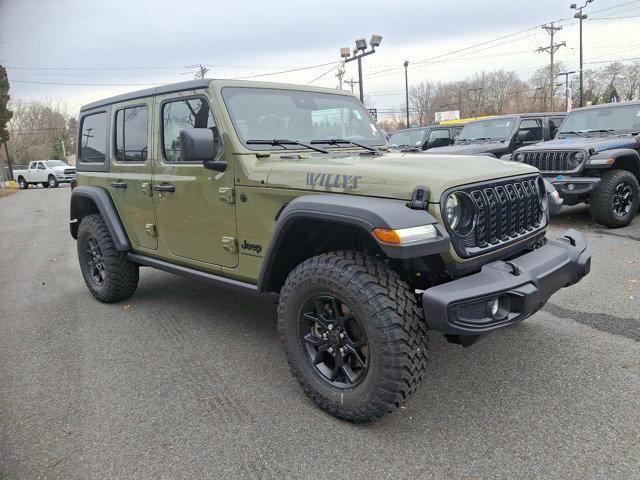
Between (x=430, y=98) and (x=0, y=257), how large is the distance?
235ft

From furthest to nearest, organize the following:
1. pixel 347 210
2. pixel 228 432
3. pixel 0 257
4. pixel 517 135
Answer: pixel 517 135, pixel 0 257, pixel 228 432, pixel 347 210

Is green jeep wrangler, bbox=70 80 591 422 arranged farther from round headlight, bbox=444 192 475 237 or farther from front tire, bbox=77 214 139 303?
front tire, bbox=77 214 139 303

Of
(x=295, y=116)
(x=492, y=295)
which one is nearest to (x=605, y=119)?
(x=295, y=116)

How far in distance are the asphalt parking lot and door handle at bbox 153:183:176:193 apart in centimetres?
121

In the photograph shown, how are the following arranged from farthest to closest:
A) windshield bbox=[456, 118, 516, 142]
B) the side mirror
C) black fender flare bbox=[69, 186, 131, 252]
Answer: windshield bbox=[456, 118, 516, 142] < black fender flare bbox=[69, 186, 131, 252] < the side mirror

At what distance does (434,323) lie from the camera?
2.33m

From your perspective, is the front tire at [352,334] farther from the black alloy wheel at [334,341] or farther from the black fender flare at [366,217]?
the black fender flare at [366,217]

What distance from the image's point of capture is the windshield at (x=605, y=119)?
8250 millimetres

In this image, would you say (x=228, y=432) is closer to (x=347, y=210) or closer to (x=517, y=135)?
(x=347, y=210)

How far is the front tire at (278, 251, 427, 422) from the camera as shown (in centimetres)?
242

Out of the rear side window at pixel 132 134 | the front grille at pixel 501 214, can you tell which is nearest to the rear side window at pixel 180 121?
the rear side window at pixel 132 134

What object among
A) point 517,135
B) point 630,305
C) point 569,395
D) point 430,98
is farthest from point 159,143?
point 430,98

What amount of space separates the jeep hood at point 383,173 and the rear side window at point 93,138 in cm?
235

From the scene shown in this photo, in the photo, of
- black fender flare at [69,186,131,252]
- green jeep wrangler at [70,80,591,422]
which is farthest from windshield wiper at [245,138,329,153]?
black fender flare at [69,186,131,252]
